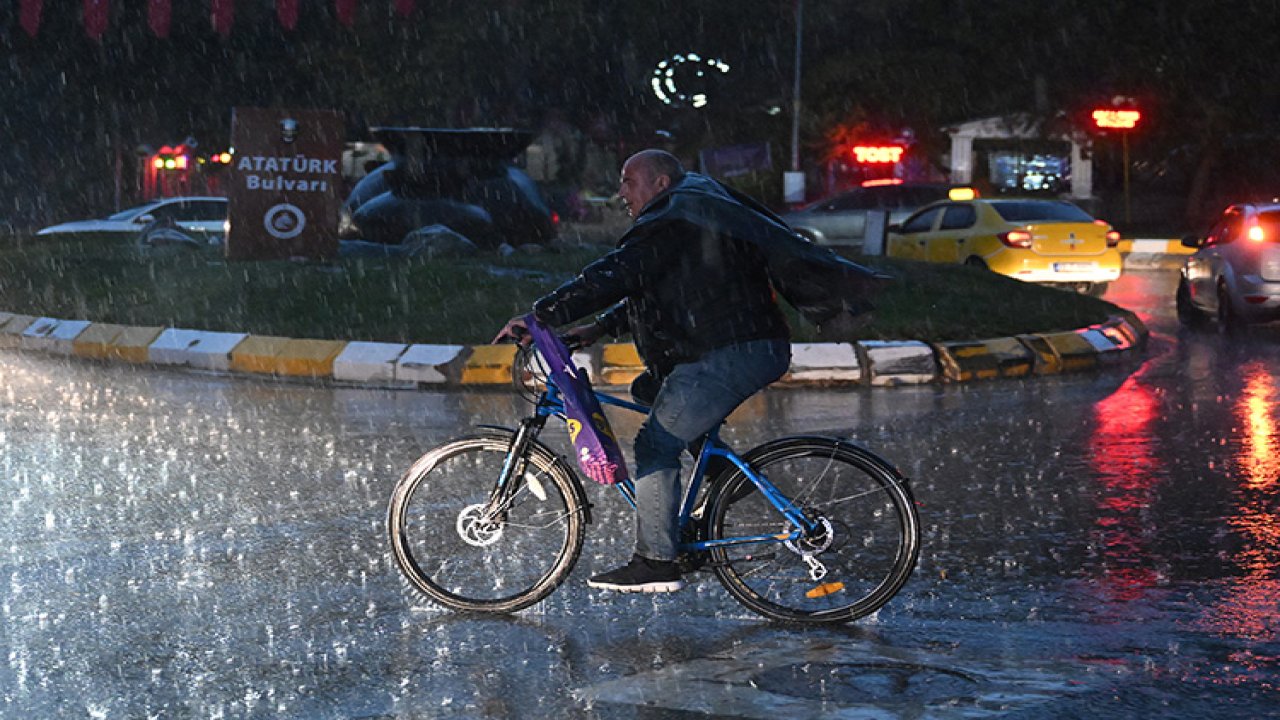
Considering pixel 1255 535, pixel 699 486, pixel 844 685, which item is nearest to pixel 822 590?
pixel 699 486

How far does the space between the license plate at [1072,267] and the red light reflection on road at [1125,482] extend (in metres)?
8.67

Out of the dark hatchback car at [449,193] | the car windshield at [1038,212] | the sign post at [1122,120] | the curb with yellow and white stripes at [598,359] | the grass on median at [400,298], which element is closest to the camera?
the curb with yellow and white stripes at [598,359]

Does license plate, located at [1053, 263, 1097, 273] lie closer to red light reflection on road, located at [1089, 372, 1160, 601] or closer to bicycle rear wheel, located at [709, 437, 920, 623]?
red light reflection on road, located at [1089, 372, 1160, 601]

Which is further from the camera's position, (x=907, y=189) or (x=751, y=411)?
(x=907, y=189)

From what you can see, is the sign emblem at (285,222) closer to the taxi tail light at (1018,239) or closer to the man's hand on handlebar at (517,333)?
the taxi tail light at (1018,239)

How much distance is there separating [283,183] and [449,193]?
15.7ft

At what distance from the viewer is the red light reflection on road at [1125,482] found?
6.80 metres

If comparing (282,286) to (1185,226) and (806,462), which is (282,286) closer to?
(806,462)

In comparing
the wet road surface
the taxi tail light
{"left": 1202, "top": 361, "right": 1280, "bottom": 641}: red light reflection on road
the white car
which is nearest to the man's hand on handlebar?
the wet road surface

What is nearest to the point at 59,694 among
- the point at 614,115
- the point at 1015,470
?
the point at 1015,470

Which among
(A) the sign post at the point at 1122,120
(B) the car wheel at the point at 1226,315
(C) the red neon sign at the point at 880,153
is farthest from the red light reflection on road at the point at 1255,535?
(C) the red neon sign at the point at 880,153

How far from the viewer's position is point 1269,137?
45875 millimetres

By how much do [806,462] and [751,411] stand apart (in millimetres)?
5940

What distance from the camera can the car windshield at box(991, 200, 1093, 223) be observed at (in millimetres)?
22469
